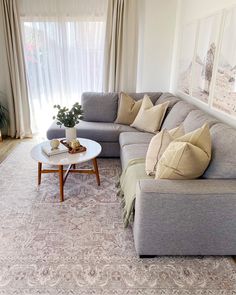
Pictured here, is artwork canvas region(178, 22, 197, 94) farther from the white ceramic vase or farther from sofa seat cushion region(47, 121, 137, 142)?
the white ceramic vase

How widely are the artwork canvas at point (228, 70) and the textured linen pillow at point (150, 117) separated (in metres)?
0.87

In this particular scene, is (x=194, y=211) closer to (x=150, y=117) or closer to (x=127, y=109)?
(x=150, y=117)

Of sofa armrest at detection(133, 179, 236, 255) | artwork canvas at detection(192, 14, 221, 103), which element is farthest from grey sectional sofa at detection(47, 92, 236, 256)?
artwork canvas at detection(192, 14, 221, 103)

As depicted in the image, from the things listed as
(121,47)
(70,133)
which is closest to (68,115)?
(70,133)

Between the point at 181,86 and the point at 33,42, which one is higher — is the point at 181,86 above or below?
below

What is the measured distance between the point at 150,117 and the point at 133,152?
86cm

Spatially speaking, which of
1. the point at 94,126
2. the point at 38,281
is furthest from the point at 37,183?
the point at 38,281

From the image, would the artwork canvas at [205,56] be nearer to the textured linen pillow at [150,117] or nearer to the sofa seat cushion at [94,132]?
the textured linen pillow at [150,117]

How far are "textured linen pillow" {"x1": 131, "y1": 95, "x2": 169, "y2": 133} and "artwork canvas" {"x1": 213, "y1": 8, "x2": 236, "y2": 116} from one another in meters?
0.87

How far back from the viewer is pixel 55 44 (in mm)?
3838

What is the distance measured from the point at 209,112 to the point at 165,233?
1506 mm

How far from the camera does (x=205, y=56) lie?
2.56m

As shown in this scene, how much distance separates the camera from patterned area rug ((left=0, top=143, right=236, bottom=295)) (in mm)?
1470

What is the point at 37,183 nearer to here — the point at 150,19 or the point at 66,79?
the point at 66,79
